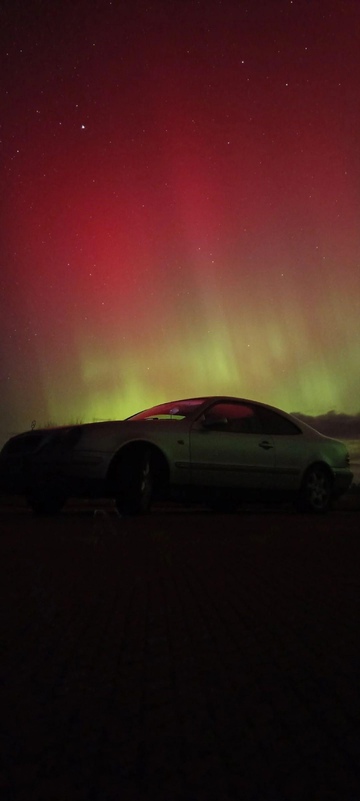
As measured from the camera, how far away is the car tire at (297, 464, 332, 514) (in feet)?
44.6

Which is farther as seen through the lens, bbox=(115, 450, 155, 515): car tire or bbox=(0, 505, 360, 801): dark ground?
bbox=(115, 450, 155, 515): car tire

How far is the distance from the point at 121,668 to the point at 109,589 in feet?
6.45

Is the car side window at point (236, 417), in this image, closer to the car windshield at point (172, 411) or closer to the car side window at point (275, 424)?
the car side window at point (275, 424)

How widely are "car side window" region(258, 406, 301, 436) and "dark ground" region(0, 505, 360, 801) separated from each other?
6638 mm

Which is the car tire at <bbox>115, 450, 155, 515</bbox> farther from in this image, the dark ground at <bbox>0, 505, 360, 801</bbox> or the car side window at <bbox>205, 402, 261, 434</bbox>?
the dark ground at <bbox>0, 505, 360, 801</bbox>

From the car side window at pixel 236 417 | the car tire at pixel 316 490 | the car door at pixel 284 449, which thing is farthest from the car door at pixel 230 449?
the car tire at pixel 316 490

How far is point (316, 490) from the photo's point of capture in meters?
13.7

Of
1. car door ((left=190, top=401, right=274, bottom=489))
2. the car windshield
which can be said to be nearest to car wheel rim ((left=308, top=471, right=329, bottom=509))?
car door ((left=190, top=401, right=274, bottom=489))

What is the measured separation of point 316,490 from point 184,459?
2.48 meters

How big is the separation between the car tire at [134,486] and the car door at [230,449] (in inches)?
33.2

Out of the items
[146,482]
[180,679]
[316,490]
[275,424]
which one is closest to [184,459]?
[146,482]

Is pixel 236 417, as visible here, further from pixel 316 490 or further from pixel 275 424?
pixel 316 490

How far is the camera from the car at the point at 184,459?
1143 cm

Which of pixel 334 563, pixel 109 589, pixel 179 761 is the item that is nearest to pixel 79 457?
pixel 334 563
